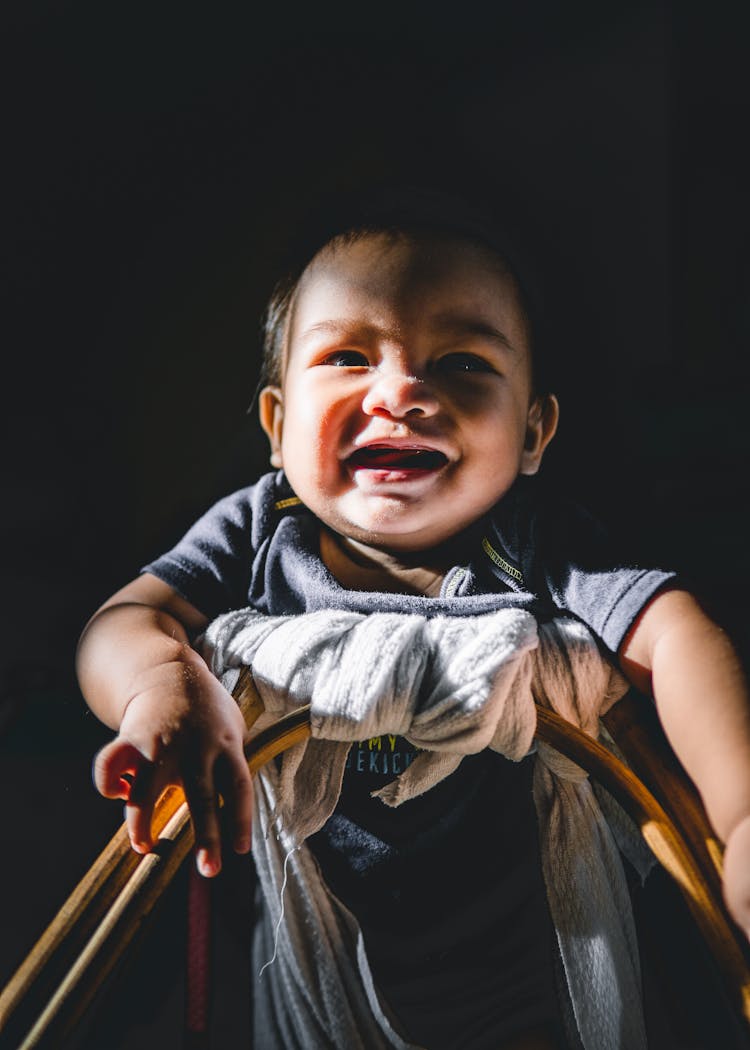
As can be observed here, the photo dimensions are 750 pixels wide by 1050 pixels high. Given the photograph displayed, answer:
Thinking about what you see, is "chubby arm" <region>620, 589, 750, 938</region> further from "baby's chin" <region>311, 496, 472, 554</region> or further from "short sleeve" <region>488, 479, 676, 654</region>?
"baby's chin" <region>311, 496, 472, 554</region>

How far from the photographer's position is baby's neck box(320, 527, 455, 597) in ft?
2.07

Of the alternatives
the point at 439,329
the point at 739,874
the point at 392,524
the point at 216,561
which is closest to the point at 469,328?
the point at 439,329

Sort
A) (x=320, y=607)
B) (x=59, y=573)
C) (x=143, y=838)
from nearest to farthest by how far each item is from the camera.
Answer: (x=143, y=838) < (x=320, y=607) < (x=59, y=573)

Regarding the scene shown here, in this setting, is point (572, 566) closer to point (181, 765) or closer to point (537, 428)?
point (537, 428)

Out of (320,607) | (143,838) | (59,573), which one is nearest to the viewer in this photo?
(143,838)

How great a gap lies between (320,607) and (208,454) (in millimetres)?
215

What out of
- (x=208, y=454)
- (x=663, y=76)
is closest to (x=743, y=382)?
(x=663, y=76)

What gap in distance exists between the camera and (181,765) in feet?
1.58

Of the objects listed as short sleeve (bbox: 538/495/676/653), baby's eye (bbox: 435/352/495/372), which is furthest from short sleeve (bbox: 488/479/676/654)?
baby's eye (bbox: 435/352/495/372)

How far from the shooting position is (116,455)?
0.76 meters

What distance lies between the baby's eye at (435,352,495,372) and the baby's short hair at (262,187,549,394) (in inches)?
2.1

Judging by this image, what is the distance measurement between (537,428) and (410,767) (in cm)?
26

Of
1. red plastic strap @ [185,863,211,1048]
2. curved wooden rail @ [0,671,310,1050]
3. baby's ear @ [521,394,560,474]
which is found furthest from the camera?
baby's ear @ [521,394,560,474]

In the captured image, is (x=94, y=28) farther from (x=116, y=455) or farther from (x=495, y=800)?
(x=495, y=800)
